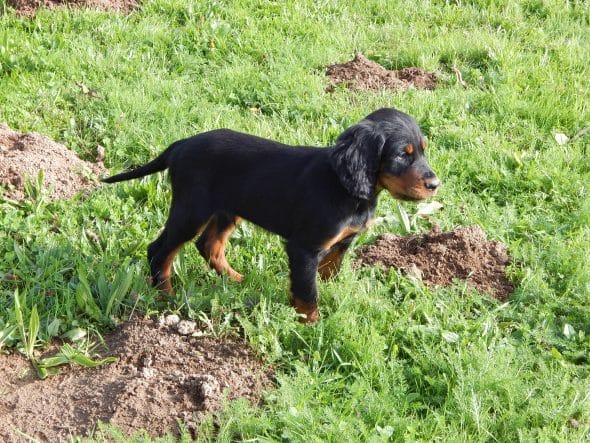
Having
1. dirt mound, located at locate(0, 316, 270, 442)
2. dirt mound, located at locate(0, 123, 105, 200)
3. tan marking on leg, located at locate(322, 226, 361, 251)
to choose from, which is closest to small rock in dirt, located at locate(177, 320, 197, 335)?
dirt mound, located at locate(0, 316, 270, 442)

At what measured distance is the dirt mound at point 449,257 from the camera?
4.26m

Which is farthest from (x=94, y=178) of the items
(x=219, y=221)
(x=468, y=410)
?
(x=468, y=410)

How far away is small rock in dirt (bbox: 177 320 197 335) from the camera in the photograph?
369cm

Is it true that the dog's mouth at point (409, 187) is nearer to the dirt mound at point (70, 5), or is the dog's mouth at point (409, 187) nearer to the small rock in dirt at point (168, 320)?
the small rock in dirt at point (168, 320)

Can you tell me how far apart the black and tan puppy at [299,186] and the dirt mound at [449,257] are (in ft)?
1.53

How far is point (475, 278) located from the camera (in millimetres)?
4277

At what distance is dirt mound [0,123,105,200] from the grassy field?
0.16 metres

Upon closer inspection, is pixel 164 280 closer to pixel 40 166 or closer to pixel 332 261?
pixel 332 261


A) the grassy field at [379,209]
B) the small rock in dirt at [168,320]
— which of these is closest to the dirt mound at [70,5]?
the grassy field at [379,209]

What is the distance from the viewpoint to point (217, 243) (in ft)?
13.9

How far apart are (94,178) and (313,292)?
213 centimetres

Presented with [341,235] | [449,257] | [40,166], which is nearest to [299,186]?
[341,235]

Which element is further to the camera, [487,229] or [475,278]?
[487,229]

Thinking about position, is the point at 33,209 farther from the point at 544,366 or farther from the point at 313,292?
the point at 544,366
